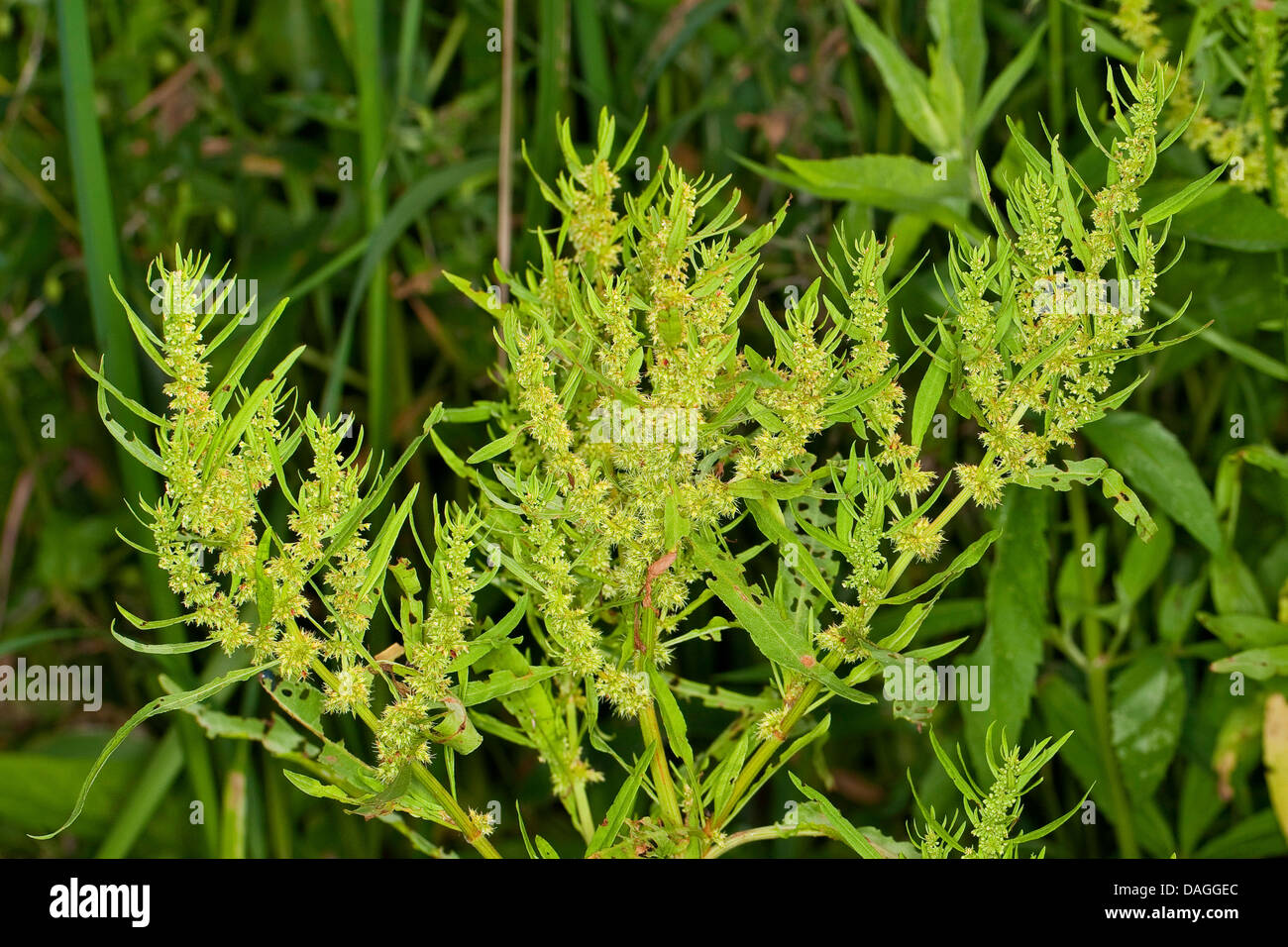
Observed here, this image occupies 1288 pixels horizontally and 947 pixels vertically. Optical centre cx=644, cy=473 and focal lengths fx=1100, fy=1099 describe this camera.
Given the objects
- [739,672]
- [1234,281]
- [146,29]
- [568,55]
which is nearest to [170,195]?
[146,29]

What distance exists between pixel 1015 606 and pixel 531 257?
0.81 feet

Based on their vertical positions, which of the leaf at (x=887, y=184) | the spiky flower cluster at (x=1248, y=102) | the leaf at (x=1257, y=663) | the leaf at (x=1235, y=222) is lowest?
the leaf at (x=1257, y=663)

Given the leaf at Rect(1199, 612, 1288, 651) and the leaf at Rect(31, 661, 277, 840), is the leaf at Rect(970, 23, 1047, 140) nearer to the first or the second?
the leaf at Rect(1199, 612, 1288, 651)

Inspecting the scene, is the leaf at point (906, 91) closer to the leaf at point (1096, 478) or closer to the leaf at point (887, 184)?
the leaf at point (887, 184)

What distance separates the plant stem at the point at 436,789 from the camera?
26cm

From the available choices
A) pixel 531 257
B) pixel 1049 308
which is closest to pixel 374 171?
pixel 531 257

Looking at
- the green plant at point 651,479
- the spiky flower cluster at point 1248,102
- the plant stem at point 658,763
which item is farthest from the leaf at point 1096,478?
the spiky flower cluster at point 1248,102

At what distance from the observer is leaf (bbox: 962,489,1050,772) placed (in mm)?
421

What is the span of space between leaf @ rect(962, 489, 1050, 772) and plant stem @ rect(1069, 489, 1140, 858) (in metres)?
0.05

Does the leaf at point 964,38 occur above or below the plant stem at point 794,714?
above

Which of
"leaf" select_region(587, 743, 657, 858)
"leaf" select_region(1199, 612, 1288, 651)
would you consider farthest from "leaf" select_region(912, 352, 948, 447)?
"leaf" select_region(1199, 612, 1288, 651)

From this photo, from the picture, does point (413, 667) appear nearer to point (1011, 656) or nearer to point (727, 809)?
point (727, 809)
